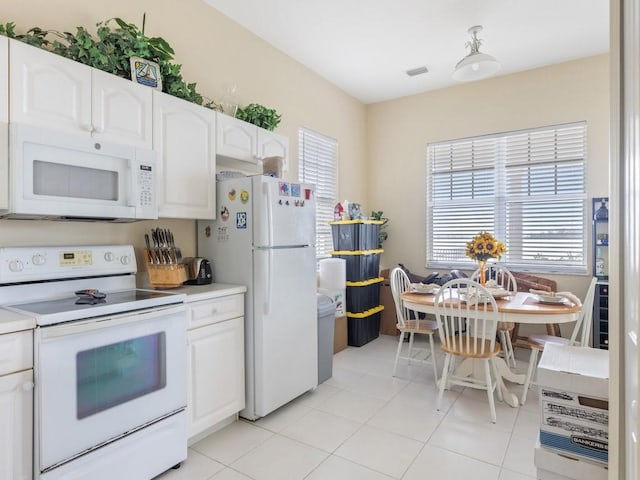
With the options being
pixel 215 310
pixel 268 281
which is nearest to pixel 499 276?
pixel 268 281

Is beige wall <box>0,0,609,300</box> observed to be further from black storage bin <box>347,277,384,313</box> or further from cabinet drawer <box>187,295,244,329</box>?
black storage bin <box>347,277,384,313</box>

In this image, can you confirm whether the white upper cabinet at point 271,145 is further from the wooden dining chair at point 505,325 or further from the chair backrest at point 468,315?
the wooden dining chair at point 505,325

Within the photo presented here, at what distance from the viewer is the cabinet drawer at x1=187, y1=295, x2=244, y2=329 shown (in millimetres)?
2252

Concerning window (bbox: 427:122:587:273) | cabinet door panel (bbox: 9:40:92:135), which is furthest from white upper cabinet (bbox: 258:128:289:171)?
window (bbox: 427:122:587:273)

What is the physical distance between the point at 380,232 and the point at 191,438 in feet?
11.7

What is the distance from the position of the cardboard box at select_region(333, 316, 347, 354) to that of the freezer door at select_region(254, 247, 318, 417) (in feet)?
3.56

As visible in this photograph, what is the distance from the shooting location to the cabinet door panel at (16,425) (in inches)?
57.7

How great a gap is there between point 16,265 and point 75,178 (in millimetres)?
504

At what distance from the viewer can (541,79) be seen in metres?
4.24

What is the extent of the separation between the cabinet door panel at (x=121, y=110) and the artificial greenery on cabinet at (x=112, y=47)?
114mm

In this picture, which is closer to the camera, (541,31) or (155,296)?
(155,296)

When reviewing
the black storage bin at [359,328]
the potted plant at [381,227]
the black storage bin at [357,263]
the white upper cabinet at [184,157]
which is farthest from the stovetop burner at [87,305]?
the potted plant at [381,227]

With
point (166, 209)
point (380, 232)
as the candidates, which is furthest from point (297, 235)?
point (380, 232)

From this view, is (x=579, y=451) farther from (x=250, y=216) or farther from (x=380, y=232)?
(x=380, y=232)
